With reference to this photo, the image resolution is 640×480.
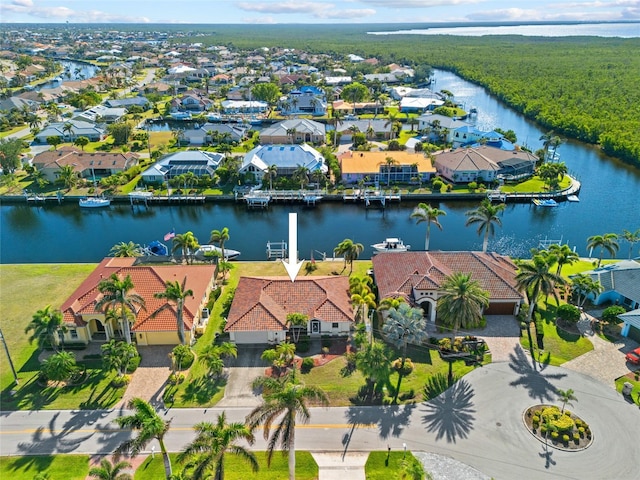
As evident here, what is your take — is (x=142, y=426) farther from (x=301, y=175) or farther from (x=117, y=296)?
(x=301, y=175)

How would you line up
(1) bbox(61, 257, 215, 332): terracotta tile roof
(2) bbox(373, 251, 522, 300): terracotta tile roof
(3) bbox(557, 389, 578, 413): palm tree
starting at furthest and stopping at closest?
(2) bbox(373, 251, 522, 300): terracotta tile roof < (1) bbox(61, 257, 215, 332): terracotta tile roof < (3) bbox(557, 389, 578, 413): palm tree

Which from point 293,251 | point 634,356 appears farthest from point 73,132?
point 634,356

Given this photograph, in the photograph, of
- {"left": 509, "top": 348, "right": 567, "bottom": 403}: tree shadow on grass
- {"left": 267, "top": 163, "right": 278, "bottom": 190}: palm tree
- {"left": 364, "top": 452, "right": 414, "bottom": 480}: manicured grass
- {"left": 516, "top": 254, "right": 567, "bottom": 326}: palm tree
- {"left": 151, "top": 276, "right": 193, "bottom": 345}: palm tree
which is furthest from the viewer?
{"left": 267, "top": 163, "right": 278, "bottom": 190}: palm tree

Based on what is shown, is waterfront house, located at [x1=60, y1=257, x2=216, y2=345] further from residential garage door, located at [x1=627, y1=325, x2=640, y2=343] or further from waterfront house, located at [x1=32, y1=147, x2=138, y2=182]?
waterfront house, located at [x1=32, y1=147, x2=138, y2=182]

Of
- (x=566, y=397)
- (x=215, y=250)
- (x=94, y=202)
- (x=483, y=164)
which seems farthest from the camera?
(x=483, y=164)

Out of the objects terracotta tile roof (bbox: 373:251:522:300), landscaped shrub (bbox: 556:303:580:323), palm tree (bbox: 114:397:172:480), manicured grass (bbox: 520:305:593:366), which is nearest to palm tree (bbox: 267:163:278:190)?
terracotta tile roof (bbox: 373:251:522:300)

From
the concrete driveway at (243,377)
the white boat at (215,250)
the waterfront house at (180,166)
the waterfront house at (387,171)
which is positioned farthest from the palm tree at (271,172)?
the concrete driveway at (243,377)
